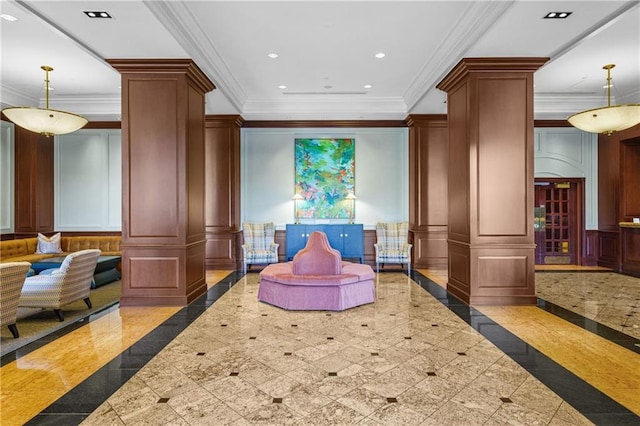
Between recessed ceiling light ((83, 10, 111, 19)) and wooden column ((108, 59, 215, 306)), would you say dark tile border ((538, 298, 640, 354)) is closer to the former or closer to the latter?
wooden column ((108, 59, 215, 306))

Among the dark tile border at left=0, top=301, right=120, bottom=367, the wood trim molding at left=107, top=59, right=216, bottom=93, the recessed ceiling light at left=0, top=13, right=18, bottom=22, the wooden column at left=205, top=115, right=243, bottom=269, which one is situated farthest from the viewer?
the wooden column at left=205, top=115, right=243, bottom=269

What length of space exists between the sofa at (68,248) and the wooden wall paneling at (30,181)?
2.32 ft

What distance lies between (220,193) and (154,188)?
345 cm

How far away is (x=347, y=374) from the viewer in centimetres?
323

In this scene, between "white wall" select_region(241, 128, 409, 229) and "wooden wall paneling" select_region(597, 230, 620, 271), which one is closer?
"wooden wall paneling" select_region(597, 230, 620, 271)

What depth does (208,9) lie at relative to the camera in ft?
15.3

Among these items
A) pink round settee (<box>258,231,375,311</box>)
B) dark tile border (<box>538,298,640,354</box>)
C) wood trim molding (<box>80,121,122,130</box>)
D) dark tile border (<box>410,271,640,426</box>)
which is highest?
wood trim molding (<box>80,121,122,130</box>)

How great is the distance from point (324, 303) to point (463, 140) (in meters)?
3.39

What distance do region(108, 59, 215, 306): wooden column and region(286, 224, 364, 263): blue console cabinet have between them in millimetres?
3925

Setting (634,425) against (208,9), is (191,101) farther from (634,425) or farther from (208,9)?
(634,425)

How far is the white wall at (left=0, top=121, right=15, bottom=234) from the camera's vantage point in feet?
29.0

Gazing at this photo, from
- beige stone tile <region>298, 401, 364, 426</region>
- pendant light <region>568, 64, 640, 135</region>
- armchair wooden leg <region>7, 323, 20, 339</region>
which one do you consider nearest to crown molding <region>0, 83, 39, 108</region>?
armchair wooden leg <region>7, 323, 20, 339</region>

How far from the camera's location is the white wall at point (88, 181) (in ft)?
33.0

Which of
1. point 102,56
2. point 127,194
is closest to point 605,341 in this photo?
point 127,194
